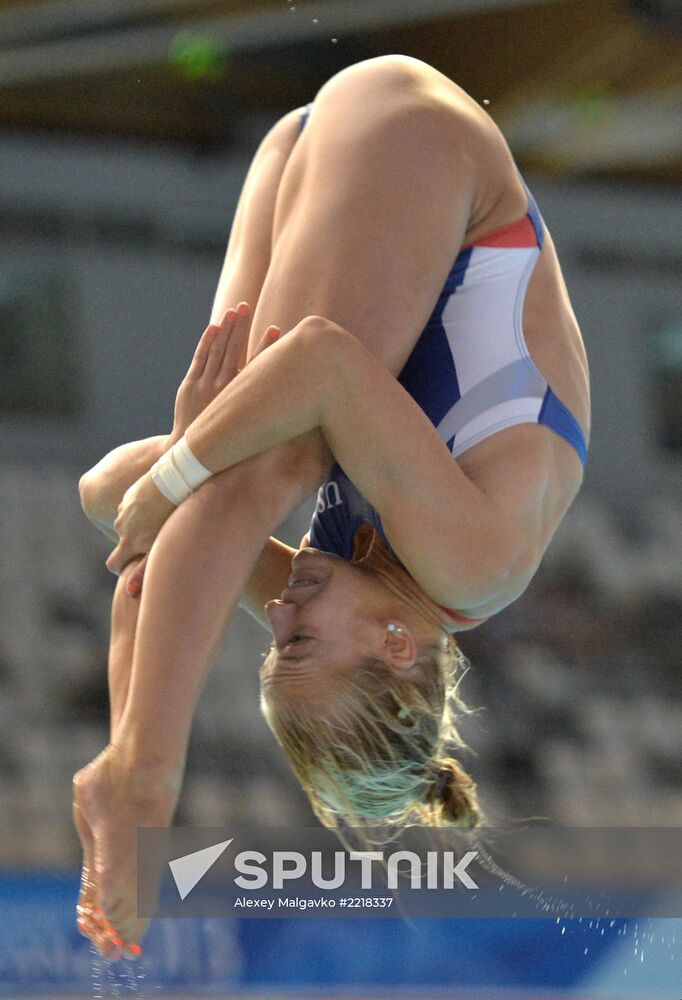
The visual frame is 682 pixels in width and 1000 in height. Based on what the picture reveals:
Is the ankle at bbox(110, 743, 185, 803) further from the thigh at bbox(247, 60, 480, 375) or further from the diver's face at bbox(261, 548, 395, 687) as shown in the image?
the thigh at bbox(247, 60, 480, 375)

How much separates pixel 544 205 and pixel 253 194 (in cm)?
525

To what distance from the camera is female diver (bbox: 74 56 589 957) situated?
184cm

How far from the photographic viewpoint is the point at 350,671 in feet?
6.94

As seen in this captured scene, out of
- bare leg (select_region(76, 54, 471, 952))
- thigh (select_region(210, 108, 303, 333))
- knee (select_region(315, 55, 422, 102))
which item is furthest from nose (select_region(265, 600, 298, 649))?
knee (select_region(315, 55, 422, 102))

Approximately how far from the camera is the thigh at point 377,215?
6.58 ft

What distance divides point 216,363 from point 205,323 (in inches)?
184

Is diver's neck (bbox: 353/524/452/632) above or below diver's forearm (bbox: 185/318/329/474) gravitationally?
below

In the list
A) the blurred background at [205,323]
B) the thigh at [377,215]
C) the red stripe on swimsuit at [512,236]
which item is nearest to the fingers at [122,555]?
the thigh at [377,215]

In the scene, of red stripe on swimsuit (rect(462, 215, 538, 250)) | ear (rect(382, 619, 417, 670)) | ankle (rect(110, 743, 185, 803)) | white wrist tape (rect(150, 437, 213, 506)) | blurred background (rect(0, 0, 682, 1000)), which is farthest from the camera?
blurred background (rect(0, 0, 682, 1000))

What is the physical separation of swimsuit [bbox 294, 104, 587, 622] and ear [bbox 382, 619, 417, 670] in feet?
0.29

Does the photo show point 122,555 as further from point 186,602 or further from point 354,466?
point 354,466

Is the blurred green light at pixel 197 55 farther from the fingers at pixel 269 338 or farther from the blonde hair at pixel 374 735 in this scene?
the blonde hair at pixel 374 735

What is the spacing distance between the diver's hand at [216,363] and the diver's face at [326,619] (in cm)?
28

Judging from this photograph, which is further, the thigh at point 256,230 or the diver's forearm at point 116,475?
the thigh at point 256,230
